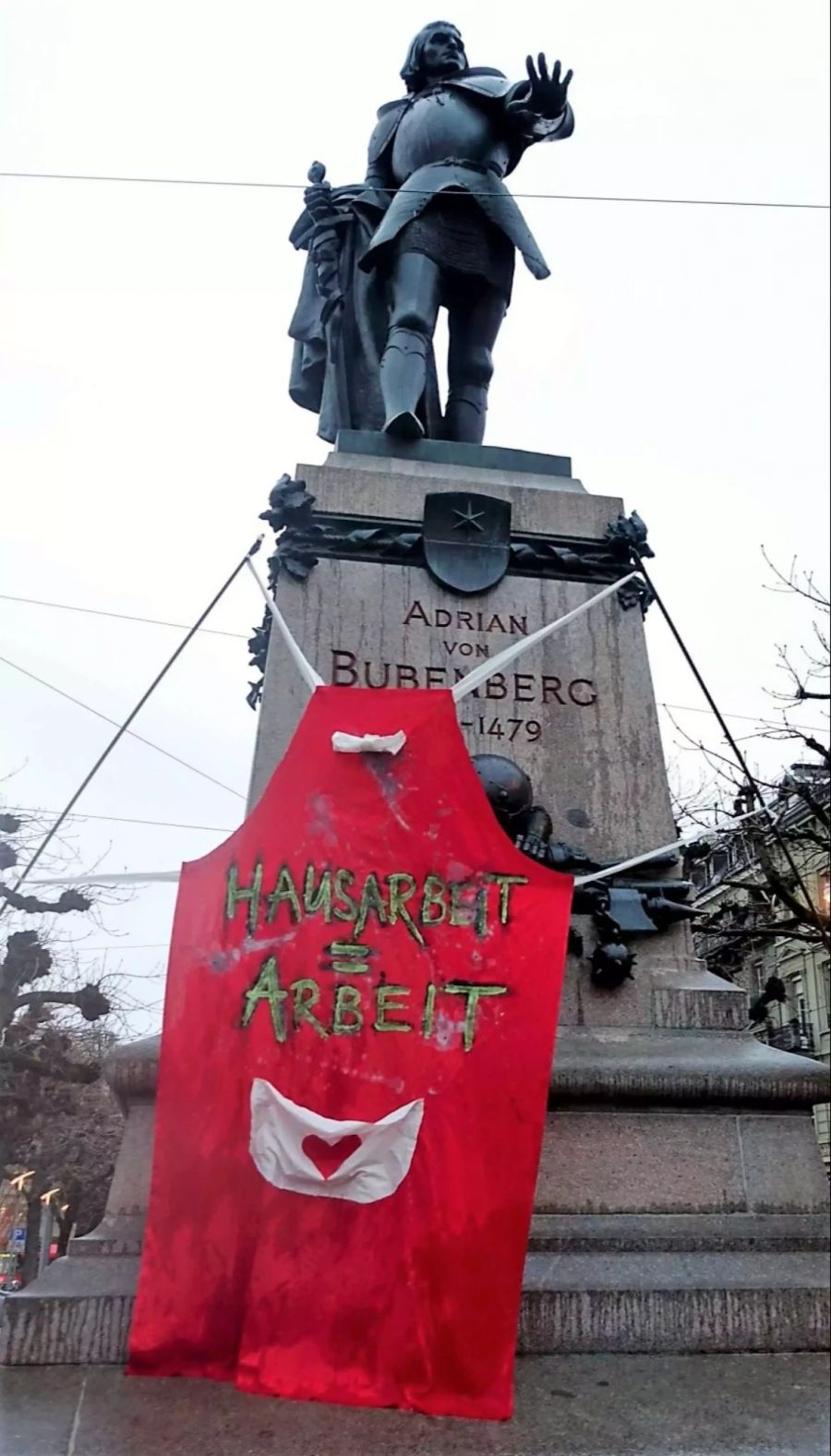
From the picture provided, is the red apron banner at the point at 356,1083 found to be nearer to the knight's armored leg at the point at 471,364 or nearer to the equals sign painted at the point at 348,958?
the equals sign painted at the point at 348,958

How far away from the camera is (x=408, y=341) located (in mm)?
6570

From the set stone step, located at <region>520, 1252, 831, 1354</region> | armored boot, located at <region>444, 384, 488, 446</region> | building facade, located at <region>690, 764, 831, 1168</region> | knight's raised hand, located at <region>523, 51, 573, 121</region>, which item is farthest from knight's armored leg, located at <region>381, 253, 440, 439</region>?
building facade, located at <region>690, 764, 831, 1168</region>

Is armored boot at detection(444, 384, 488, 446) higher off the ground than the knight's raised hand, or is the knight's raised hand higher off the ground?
the knight's raised hand

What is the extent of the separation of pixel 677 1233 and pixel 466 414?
5113 millimetres

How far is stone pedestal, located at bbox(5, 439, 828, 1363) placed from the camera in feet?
10.9

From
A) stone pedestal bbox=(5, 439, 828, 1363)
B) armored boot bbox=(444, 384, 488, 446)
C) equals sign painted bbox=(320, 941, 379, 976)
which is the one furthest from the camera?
armored boot bbox=(444, 384, 488, 446)

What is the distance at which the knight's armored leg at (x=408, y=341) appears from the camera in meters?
6.45

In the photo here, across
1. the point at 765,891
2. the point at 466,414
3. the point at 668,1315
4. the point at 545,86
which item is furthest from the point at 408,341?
the point at 765,891

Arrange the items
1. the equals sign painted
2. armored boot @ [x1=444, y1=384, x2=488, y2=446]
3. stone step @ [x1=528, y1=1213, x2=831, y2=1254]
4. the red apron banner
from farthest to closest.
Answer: armored boot @ [x1=444, y1=384, x2=488, y2=446] < stone step @ [x1=528, y1=1213, x2=831, y2=1254] < the equals sign painted < the red apron banner

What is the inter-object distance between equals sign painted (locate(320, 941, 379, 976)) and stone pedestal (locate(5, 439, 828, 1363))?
1121 millimetres

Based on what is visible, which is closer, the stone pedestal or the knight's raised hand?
the stone pedestal

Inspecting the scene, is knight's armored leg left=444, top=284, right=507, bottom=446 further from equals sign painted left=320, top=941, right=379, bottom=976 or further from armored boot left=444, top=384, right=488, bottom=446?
equals sign painted left=320, top=941, right=379, bottom=976

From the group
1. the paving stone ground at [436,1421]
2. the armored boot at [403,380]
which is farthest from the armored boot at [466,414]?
the paving stone ground at [436,1421]

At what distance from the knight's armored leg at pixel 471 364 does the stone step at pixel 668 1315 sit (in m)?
5.15
